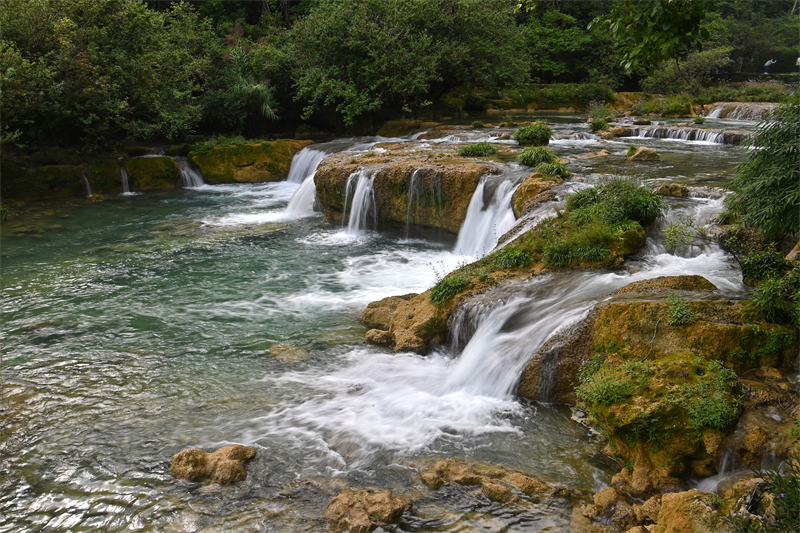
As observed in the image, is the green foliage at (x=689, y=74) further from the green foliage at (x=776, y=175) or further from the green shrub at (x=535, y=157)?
the green foliage at (x=776, y=175)

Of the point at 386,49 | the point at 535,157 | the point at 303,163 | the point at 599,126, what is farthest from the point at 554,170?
the point at 386,49

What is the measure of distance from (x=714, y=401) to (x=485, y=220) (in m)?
8.59

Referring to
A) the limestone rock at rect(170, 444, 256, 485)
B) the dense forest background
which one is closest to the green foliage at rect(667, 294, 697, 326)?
the limestone rock at rect(170, 444, 256, 485)

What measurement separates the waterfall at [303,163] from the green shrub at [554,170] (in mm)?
11115

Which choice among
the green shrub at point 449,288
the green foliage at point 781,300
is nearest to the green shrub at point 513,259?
the green shrub at point 449,288

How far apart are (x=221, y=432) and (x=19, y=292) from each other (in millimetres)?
7519

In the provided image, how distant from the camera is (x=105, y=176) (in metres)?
21.8

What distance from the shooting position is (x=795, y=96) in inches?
265

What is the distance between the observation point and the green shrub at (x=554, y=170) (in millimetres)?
13195

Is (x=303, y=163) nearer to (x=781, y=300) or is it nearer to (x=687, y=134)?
(x=687, y=134)

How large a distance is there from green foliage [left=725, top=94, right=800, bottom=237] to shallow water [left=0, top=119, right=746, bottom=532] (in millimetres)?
1085

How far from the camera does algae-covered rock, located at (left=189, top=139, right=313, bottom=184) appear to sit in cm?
2352

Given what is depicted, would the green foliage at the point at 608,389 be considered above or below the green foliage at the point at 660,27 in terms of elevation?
below

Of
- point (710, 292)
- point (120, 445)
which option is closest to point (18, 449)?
point (120, 445)
